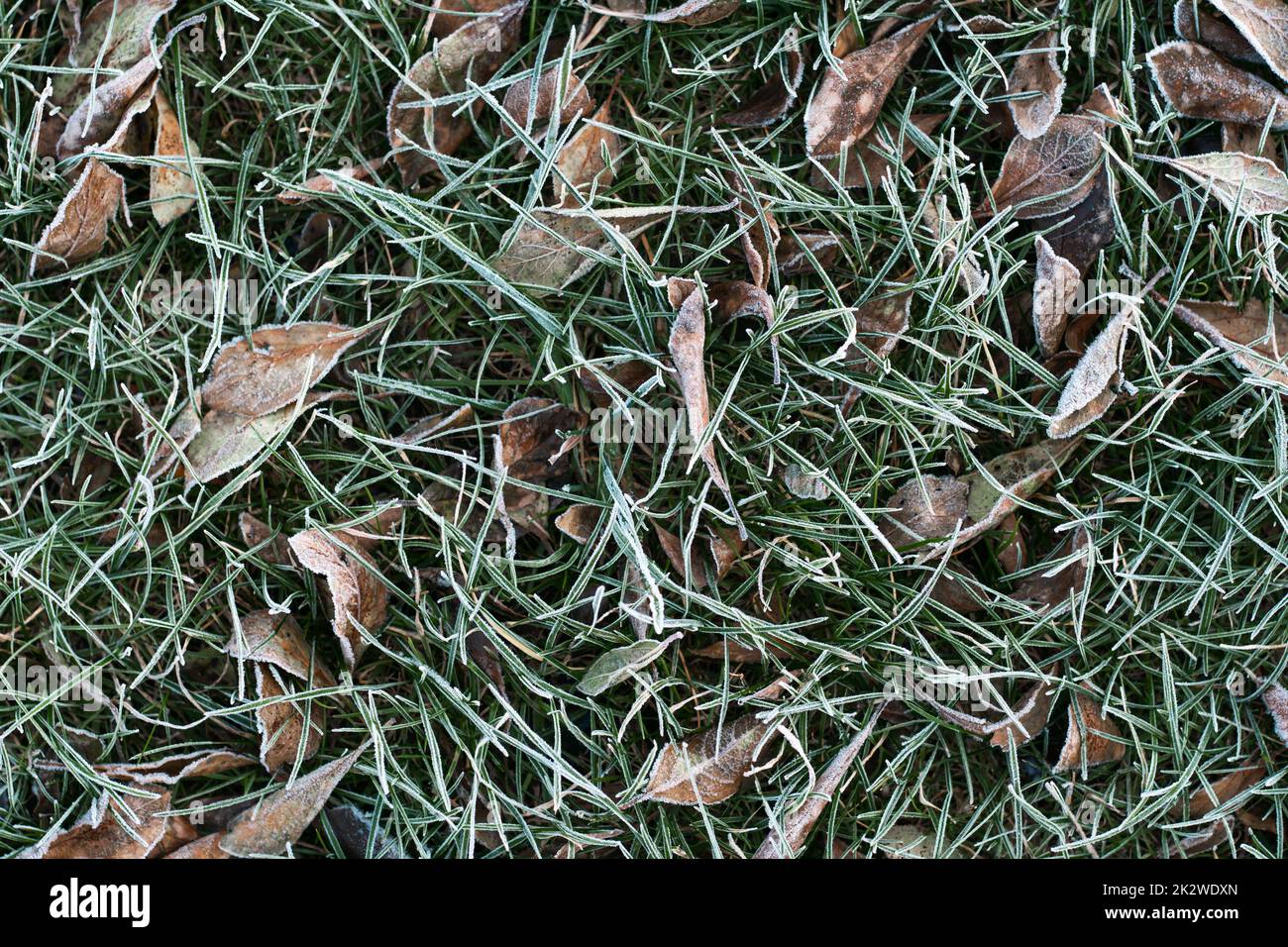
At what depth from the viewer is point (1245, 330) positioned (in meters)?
2.02

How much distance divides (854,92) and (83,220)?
1.57m

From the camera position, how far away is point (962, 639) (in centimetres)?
201

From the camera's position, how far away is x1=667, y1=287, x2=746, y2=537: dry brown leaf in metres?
1.87

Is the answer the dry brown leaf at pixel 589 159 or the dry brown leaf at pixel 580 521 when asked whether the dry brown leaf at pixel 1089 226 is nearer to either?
the dry brown leaf at pixel 589 159

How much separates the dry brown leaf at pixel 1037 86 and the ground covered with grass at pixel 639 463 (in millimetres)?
25

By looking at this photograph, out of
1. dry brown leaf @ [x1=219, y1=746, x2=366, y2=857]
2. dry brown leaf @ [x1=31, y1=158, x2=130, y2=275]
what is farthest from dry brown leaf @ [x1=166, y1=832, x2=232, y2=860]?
dry brown leaf @ [x1=31, y1=158, x2=130, y2=275]

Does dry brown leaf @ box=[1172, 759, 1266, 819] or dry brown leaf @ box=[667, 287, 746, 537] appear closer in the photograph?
dry brown leaf @ box=[667, 287, 746, 537]

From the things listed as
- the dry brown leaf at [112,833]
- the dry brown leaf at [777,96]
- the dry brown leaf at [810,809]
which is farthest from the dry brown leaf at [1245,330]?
the dry brown leaf at [112,833]

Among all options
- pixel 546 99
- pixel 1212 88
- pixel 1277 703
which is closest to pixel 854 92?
pixel 546 99

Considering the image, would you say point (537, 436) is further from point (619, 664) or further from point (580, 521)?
point (619, 664)

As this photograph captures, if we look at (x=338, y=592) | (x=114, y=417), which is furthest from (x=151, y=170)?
(x=338, y=592)

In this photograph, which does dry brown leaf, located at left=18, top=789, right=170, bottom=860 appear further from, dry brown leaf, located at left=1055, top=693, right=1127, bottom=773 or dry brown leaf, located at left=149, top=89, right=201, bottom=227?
dry brown leaf, located at left=1055, top=693, right=1127, bottom=773

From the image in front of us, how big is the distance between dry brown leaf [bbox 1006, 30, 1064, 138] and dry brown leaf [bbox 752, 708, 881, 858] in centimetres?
122

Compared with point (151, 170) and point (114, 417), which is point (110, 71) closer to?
point (151, 170)
